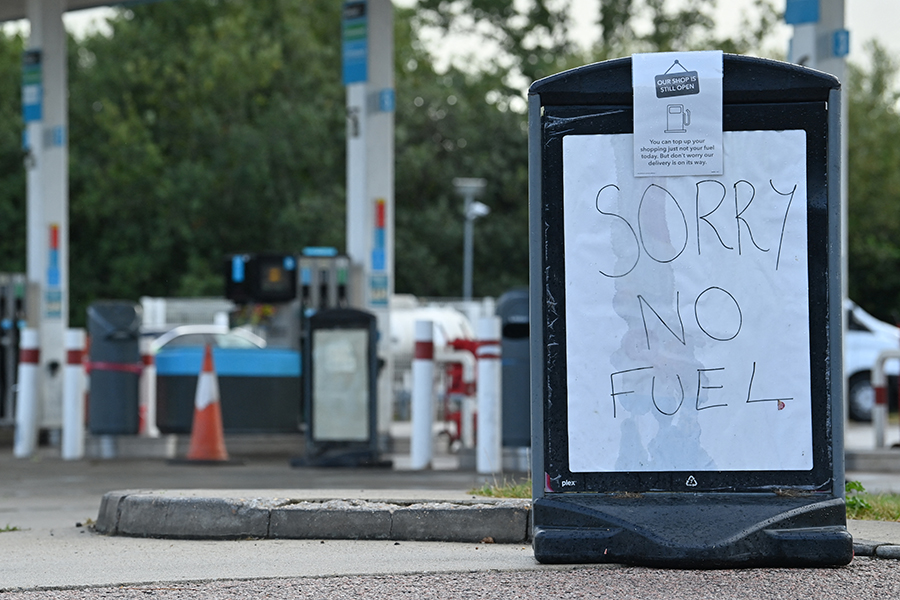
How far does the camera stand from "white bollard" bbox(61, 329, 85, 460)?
13.3 m

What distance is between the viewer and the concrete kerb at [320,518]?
258 inches

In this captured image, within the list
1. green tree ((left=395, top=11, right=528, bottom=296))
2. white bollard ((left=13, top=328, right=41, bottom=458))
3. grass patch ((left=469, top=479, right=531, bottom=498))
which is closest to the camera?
grass patch ((left=469, top=479, right=531, bottom=498))

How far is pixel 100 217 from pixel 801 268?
125 ft

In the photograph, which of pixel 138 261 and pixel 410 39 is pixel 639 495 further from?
pixel 410 39

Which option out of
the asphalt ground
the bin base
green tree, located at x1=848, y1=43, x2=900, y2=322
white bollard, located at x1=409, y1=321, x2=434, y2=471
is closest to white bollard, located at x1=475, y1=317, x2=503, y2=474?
white bollard, located at x1=409, y1=321, x2=434, y2=471

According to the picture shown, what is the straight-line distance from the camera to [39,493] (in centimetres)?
1012

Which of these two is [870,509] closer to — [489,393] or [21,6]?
[489,393]

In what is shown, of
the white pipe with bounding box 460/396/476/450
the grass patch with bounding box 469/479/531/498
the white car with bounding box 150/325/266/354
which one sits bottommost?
the white pipe with bounding box 460/396/476/450

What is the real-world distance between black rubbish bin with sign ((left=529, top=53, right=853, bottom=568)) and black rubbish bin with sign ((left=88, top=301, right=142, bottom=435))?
8.93 meters

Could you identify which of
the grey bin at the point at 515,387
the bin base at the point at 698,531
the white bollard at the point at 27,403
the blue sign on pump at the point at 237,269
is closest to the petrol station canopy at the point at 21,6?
the blue sign on pump at the point at 237,269

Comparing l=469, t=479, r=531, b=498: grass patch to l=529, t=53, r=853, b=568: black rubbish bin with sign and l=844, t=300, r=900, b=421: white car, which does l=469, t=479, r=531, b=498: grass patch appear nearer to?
l=529, t=53, r=853, b=568: black rubbish bin with sign

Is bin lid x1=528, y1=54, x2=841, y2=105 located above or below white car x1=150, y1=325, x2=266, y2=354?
above

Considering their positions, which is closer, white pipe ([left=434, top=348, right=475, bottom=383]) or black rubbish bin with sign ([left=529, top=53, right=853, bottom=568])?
black rubbish bin with sign ([left=529, top=53, right=853, bottom=568])

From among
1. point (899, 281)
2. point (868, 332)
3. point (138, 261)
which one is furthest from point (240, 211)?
point (868, 332)
